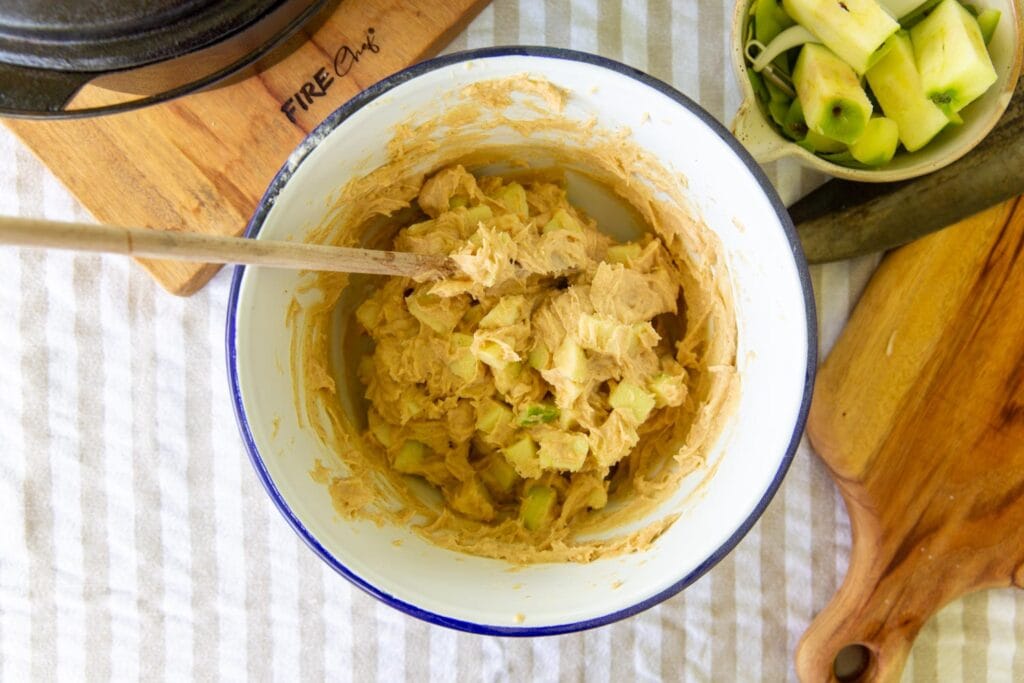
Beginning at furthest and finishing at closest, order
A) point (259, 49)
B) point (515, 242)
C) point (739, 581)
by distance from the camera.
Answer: point (739, 581)
point (515, 242)
point (259, 49)

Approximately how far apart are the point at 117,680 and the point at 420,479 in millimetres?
581

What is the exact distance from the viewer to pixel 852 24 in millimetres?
1091

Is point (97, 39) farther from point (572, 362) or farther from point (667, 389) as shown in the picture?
point (667, 389)

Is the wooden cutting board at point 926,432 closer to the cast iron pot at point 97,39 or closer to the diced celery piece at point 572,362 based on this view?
the diced celery piece at point 572,362

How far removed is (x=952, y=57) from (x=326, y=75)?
0.82 metres

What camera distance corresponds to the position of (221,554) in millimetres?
1270

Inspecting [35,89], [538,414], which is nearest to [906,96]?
[538,414]

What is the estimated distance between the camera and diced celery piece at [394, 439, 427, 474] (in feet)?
3.78

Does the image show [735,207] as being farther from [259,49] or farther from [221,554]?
[221,554]

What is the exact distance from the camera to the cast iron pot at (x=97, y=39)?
833 mm

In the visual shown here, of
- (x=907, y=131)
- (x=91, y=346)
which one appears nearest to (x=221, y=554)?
(x=91, y=346)

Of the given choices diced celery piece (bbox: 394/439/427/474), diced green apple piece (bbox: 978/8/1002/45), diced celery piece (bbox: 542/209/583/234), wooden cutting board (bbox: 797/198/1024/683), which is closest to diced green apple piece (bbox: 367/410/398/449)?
diced celery piece (bbox: 394/439/427/474)

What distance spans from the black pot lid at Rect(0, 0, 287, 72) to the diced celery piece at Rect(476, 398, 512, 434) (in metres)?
0.53

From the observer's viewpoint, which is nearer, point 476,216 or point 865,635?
point 476,216
